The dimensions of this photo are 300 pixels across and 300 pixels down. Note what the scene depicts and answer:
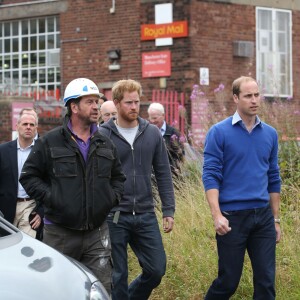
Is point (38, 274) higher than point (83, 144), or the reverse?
point (83, 144)

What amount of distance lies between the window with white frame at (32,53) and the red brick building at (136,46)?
3 cm

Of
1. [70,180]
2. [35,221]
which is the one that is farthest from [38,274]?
[35,221]

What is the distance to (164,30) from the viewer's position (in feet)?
74.3

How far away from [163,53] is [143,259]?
14886 mm

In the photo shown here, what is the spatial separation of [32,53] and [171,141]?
14160mm

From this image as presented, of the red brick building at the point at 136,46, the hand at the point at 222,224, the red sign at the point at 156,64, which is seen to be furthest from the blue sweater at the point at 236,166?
the red sign at the point at 156,64

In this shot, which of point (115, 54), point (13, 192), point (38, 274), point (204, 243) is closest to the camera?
point (38, 274)

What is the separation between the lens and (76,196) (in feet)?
23.1

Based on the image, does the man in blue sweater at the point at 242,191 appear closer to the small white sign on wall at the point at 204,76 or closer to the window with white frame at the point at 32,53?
the small white sign on wall at the point at 204,76

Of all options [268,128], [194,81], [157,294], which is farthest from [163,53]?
[268,128]

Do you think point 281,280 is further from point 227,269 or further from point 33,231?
point 33,231

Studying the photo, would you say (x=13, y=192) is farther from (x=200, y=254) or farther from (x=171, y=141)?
(x=171, y=141)

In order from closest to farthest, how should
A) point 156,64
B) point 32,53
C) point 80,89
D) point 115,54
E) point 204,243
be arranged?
point 80,89 < point 204,243 < point 156,64 < point 115,54 < point 32,53

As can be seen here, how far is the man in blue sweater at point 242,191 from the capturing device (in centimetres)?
743
